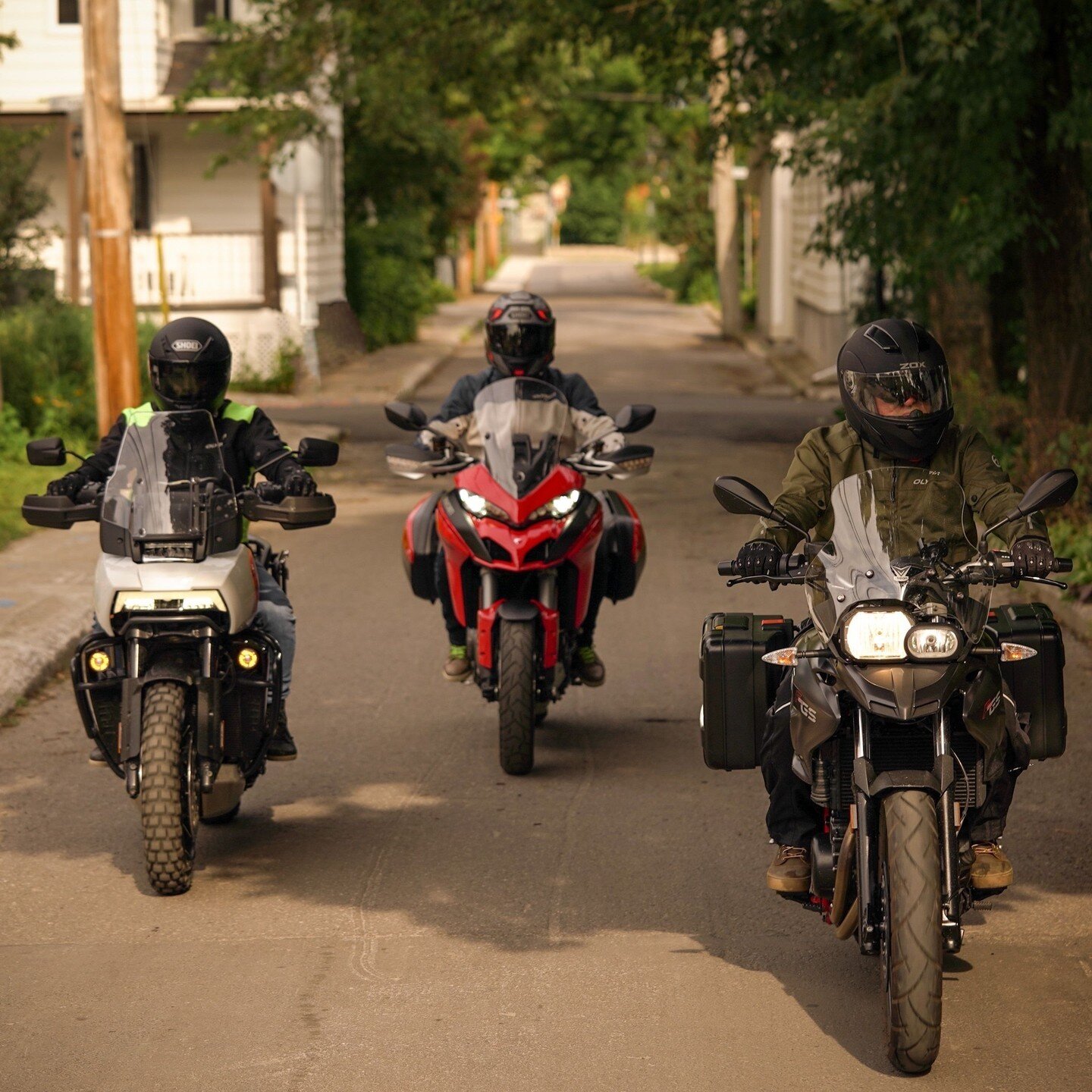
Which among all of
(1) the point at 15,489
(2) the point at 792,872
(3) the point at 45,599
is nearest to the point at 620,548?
(2) the point at 792,872

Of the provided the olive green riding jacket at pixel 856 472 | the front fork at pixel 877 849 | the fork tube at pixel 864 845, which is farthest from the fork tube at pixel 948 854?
the olive green riding jacket at pixel 856 472

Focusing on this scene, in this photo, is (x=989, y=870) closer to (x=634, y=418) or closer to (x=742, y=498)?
(x=742, y=498)

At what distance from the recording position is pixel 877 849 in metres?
4.62

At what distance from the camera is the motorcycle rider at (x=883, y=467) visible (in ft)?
15.9

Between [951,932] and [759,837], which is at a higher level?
[951,932]

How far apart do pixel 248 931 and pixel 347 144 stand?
3092 centimetres

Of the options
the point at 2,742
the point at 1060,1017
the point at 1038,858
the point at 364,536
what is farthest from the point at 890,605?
the point at 364,536

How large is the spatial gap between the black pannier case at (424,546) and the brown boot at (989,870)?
3.46m

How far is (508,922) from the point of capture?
18.8 feet

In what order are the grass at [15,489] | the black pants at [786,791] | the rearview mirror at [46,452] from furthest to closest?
the grass at [15,489] < the rearview mirror at [46,452] < the black pants at [786,791]

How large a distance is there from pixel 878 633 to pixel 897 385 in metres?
0.78

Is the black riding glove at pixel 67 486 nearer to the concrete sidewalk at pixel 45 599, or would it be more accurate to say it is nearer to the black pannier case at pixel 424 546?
the black pannier case at pixel 424 546

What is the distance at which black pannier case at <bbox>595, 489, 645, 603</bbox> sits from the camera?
26.3ft

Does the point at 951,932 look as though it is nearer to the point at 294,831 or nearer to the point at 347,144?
the point at 294,831
